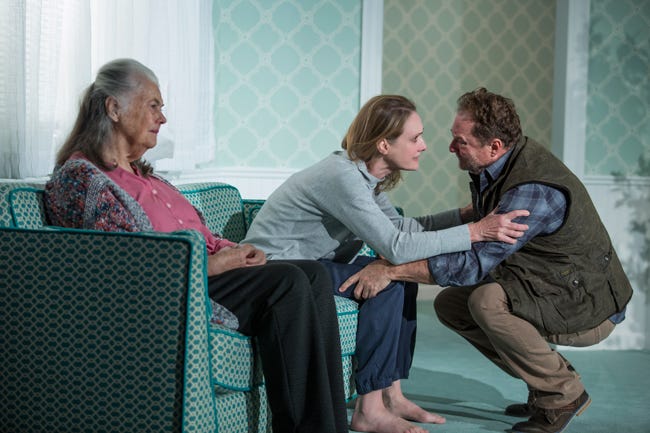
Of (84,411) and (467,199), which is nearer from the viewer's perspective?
(84,411)

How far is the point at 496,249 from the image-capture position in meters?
2.80

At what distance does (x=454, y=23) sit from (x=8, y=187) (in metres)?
4.24

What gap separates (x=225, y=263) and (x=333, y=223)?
544 millimetres

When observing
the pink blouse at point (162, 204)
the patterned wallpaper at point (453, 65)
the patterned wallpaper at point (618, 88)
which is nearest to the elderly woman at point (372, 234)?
the pink blouse at point (162, 204)

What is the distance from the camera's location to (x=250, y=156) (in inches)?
179

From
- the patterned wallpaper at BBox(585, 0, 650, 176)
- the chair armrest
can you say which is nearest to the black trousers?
the chair armrest

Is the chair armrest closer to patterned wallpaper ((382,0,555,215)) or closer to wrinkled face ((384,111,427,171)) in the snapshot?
wrinkled face ((384,111,427,171))

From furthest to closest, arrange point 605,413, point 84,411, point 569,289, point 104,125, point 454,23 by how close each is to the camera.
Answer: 1. point 454,23
2. point 605,413
3. point 569,289
4. point 104,125
5. point 84,411

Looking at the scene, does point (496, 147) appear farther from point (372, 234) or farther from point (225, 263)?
point (225, 263)

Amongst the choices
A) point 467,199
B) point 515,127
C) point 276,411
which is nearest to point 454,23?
point 467,199

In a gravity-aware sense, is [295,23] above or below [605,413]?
above

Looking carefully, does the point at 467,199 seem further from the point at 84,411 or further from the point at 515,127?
the point at 84,411

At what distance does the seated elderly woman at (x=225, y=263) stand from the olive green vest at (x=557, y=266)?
2.23ft

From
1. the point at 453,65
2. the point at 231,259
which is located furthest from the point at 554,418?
the point at 453,65
